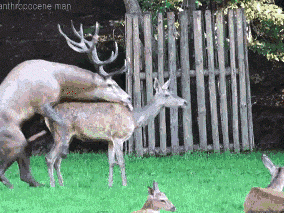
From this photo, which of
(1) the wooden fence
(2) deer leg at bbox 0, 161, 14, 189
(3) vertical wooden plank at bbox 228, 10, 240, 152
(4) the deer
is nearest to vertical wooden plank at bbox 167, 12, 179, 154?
(1) the wooden fence

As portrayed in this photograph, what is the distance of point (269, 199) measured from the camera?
500 centimetres

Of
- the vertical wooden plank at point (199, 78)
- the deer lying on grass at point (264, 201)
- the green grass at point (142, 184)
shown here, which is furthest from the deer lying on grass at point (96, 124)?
the vertical wooden plank at point (199, 78)

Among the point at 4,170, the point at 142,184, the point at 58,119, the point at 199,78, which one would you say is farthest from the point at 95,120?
the point at 199,78

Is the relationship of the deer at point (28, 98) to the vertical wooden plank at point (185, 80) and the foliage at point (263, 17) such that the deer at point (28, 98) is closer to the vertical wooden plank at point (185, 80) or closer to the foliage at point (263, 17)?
the vertical wooden plank at point (185, 80)

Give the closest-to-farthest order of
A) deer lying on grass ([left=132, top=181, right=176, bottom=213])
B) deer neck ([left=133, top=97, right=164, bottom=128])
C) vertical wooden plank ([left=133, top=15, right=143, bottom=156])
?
deer lying on grass ([left=132, top=181, right=176, bottom=213]) → deer neck ([left=133, top=97, right=164, bottom=128]) → vertical wooden plank ([left=133, top=15, right=143, bottom=156])

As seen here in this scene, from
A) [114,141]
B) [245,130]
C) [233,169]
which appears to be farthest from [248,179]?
[245,130]

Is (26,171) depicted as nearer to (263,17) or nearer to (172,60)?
(172,60)

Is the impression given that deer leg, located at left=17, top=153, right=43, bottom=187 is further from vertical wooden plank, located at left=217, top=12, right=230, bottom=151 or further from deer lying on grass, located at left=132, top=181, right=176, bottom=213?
vertical wooden plank, located at left=217, top=12, right=230, bottom=151

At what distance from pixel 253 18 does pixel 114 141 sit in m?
5.10

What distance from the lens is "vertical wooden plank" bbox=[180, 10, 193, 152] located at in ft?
35.3

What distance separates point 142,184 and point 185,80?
11.4 feet

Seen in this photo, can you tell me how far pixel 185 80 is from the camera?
10.8m

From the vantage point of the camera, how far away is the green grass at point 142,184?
6.33m

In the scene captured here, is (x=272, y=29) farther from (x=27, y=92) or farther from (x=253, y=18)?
(x=27, y=92)
